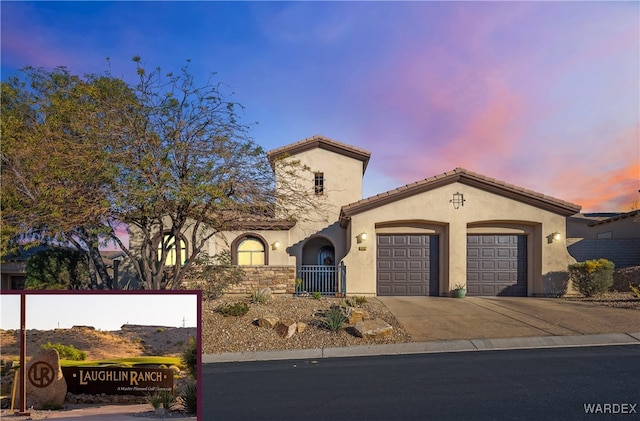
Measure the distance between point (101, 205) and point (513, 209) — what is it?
51.7 feet

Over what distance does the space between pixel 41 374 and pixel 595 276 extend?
18448 mm

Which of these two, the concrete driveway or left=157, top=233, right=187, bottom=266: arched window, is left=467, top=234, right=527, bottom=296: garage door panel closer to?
the concrete driveway

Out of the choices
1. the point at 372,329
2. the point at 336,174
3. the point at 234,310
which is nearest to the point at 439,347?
the point at 372,329

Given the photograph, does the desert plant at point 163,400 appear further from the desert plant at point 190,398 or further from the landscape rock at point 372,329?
the landscape rock at point 372,329

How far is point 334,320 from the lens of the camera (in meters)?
11.7

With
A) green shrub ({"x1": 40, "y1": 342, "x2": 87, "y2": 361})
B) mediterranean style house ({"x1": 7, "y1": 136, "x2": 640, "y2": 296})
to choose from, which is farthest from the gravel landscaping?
green shrub ({"x1": 40, "y1": 342, "x2": 87, "y2": 361})

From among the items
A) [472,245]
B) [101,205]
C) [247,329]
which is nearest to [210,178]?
[101,205]

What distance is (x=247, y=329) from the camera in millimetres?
11969

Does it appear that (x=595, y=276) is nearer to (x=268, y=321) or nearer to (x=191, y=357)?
(x=268, y=321)

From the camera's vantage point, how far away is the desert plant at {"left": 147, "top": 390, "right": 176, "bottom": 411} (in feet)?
8.80

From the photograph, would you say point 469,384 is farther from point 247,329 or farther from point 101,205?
point 101,205

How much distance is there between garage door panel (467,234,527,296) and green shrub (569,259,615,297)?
228 centimetres

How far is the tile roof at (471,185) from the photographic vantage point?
719 inches
